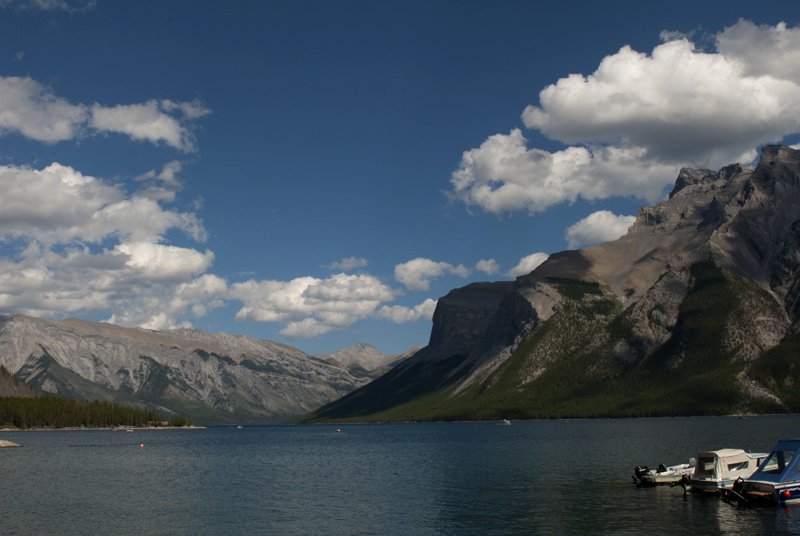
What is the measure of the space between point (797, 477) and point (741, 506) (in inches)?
228

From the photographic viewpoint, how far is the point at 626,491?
7369 centimetres

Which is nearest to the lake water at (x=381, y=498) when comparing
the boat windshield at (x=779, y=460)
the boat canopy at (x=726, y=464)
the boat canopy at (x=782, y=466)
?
the boat canopy at (x=726, y=464)

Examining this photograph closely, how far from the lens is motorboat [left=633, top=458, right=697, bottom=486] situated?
251ft

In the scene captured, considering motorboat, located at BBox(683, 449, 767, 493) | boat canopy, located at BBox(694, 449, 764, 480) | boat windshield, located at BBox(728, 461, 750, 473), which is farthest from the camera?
boat windshield, located at BBox(728, 461, 750, 473)

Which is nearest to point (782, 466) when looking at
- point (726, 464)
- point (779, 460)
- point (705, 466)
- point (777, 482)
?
point (779, 460)

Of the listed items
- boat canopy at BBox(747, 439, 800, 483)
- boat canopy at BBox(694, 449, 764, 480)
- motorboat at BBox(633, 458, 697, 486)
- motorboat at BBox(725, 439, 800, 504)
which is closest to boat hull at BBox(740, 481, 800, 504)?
motorboat at BBox(725, 439, 800, 504)

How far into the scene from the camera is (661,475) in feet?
252

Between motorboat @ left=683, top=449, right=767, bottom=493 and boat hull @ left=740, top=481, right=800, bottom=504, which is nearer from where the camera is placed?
boat hull @ left=740, top=481, right=800, bottom=504

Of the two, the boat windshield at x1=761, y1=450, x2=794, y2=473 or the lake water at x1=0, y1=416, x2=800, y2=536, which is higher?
the boat windshield at x1=761, y1=450, x2=794, y2=473

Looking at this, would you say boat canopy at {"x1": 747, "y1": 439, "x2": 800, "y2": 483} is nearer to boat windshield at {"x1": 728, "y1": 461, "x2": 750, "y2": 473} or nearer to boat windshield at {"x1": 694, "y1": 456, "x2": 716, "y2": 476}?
boat windshield at {"x1": 728, "y1": 461, "x2": 750, "y2": 473}

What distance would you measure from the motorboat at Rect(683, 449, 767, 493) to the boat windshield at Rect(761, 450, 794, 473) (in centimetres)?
433

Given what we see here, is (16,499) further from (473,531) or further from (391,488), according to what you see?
(473,531)

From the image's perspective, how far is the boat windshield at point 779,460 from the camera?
208 ft

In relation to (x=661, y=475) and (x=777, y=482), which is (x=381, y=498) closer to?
(x=661, y=475)
